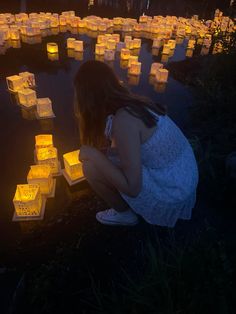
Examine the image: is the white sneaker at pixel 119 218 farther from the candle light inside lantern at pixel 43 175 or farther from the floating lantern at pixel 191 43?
the floating lantern at pixel 191 43

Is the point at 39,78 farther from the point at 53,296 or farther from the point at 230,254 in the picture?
the point at 230,254

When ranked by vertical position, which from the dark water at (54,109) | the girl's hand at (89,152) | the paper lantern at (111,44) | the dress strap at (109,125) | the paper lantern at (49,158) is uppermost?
the dress strap at (109,125)

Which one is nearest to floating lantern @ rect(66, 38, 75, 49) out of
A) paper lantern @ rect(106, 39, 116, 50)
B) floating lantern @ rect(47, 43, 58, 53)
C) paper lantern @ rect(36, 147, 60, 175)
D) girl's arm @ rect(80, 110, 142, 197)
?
floating lantern @ rect(47, 43, 58, 53)

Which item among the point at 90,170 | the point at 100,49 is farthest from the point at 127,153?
the point at 100,49

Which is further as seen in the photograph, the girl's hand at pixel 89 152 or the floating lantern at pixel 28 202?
the floating lantern at pixel 28 202

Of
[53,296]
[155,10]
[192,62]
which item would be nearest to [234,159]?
[53,296]

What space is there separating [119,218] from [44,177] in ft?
2.45

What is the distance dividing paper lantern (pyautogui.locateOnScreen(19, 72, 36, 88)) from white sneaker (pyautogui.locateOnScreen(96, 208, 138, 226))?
269 centimetres

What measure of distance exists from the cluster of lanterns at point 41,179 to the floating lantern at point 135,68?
2.66m

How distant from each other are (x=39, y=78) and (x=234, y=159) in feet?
10.8

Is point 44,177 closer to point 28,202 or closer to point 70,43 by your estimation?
point 28,202

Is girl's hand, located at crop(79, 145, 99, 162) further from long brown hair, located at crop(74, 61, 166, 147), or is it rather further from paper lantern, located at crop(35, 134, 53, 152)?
paper lantern, located at crop(35, 134, 53, 152)

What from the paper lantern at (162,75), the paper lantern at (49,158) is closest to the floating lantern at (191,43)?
the paper lantern at (162,75)

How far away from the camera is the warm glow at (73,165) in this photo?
265cm
